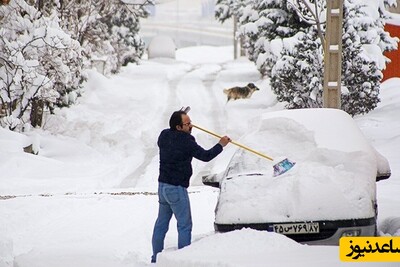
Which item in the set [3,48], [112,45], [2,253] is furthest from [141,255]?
[112,45]

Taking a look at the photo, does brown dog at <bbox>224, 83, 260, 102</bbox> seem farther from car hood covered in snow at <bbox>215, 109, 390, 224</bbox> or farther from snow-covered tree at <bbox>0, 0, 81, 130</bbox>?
car hood covered in snow at <bbox>215, 109, 390, 224</bbox>

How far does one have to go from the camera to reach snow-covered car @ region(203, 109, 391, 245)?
761 cm

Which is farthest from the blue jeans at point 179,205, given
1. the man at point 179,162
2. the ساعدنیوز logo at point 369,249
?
the ساعدنیوز logo at point 369,249

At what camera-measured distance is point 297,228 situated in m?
7.59

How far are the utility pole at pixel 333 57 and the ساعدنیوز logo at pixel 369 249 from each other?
9440mm

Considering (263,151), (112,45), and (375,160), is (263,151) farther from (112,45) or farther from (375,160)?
(112,45)

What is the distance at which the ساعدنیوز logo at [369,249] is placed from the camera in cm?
619

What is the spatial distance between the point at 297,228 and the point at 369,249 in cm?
108

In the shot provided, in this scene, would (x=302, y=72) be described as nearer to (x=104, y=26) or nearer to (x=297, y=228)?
(x=104, y=26)

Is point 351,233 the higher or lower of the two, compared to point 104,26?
higher

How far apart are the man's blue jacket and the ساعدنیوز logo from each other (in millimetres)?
1930

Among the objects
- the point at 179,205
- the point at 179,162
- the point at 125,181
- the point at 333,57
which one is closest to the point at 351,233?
the point at 179,205

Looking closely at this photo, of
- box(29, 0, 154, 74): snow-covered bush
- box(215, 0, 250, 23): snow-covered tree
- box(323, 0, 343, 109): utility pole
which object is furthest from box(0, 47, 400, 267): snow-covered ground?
box(215, 0, 250, 23): snow-covered tree

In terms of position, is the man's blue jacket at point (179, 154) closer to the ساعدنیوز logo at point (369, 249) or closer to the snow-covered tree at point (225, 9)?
the ساعدنیوز logo at point (369, 249)
